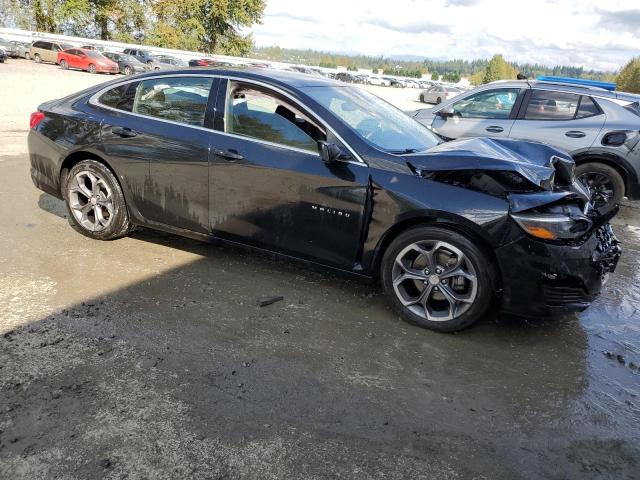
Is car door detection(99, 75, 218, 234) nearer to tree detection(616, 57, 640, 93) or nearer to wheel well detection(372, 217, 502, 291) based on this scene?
wheel well detection(372, 217, 502, 291)

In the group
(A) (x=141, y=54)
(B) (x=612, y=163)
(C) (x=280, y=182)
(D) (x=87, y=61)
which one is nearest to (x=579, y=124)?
(B) (x=612, y=163)

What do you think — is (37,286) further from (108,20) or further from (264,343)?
(108,20)

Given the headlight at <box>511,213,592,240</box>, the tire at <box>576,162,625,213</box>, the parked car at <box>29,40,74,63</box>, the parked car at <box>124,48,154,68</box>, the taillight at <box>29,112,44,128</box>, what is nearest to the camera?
the headlight at <box>511,213,592,240</box>

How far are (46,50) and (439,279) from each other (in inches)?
1544

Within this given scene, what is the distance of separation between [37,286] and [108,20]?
61232mm

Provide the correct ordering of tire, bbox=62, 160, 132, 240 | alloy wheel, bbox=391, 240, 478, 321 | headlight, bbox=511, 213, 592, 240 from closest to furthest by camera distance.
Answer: headlight, bbox=511, 213, 592, 240 → alloy wheel, bbox=391, 240, 478, 321 → tire, bbox=62, 160, 132, 240

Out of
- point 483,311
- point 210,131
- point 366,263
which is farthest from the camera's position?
point 210,131

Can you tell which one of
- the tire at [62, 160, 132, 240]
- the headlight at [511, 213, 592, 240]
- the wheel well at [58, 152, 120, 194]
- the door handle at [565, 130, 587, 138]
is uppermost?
the door handle at [565, 130, 587, 138]

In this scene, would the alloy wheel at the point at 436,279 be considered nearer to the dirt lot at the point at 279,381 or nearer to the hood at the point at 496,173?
the dirt lot at the point at 279,381

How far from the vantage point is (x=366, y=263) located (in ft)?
12.0

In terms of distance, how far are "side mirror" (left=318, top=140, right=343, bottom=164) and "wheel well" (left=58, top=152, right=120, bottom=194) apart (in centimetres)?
207

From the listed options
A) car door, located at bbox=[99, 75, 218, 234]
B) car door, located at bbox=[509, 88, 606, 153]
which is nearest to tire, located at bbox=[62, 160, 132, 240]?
car door, located at bbox=[99, 75, 218, 234]

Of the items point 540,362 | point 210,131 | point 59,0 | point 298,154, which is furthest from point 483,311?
point 59,0

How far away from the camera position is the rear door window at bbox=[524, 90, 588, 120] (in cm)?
707
